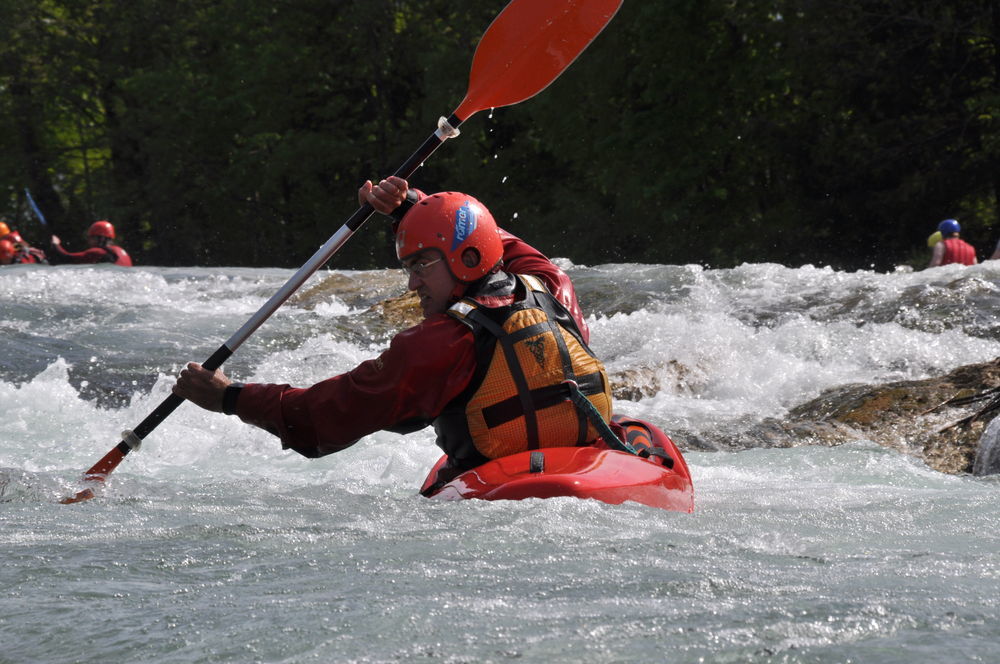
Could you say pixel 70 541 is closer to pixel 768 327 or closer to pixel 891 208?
pixel 768 327

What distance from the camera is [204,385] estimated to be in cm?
394

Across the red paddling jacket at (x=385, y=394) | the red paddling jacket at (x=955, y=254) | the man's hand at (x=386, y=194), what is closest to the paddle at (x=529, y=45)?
the man's hand at (x=386, y=194)

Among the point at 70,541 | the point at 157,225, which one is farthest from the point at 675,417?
the point at 157,225

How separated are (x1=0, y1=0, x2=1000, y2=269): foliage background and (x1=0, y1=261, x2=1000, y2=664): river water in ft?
35.7

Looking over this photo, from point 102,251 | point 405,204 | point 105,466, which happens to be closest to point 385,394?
point 405,204

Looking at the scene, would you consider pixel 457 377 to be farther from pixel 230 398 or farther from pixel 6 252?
pixel 6 252

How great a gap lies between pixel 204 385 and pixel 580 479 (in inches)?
47.8

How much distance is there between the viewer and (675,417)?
22.6ft

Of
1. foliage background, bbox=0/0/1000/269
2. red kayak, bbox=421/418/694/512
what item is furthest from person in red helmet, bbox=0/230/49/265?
red kayak, bbox=421/418/694/512

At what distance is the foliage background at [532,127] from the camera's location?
17859mm

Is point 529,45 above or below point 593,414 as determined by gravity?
above

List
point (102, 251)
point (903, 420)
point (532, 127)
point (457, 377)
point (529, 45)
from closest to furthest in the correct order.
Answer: point (457, 377) < point (529, 45) < point (903, 420) < point (102, 251) < point (532, 127)

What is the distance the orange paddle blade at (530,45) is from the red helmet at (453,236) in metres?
1.58

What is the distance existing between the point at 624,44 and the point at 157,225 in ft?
40.0
